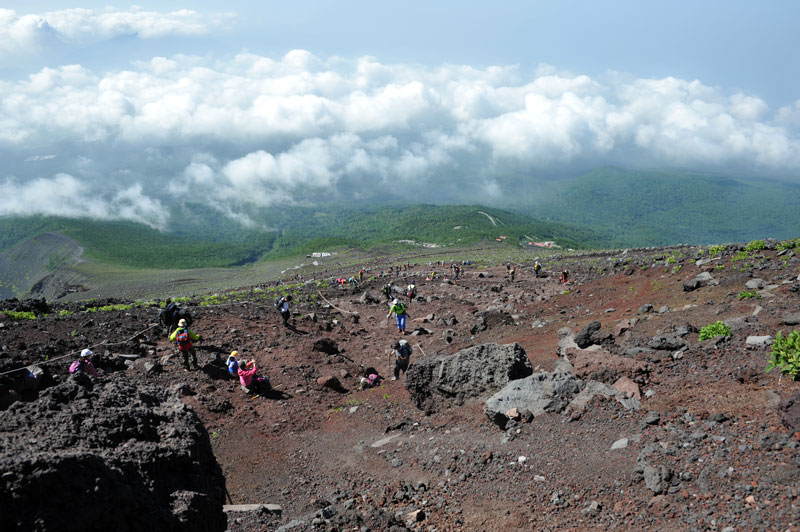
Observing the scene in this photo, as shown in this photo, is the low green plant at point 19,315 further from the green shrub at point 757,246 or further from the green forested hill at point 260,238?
the green forested hill at point 260,238

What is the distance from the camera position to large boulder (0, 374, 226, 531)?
12.1ft

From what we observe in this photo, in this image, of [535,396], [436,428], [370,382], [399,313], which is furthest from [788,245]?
[370,382]

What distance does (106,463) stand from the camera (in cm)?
442

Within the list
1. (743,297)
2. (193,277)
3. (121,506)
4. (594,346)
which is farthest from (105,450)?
(193,277)

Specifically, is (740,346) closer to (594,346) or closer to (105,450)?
(594,346)

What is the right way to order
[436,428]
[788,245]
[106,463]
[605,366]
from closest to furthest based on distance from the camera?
[106,463]
[605,366]
[436,428]
[788,245]

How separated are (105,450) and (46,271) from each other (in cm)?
13327

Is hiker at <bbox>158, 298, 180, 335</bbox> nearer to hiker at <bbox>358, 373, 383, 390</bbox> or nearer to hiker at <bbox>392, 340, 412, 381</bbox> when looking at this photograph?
hiker at <bbox>358, 373, 383, 390</bbox>

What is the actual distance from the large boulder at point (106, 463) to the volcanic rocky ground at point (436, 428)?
0.02 metres

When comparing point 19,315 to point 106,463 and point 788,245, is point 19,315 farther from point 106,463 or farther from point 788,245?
point 788,245

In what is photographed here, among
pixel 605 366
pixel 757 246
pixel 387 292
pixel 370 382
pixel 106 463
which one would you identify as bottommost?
pixel 370 382

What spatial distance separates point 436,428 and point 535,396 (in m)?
2.58

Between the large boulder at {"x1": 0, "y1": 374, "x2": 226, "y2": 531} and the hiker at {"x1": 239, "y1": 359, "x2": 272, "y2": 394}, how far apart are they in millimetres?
7079

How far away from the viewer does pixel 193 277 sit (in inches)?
3346
